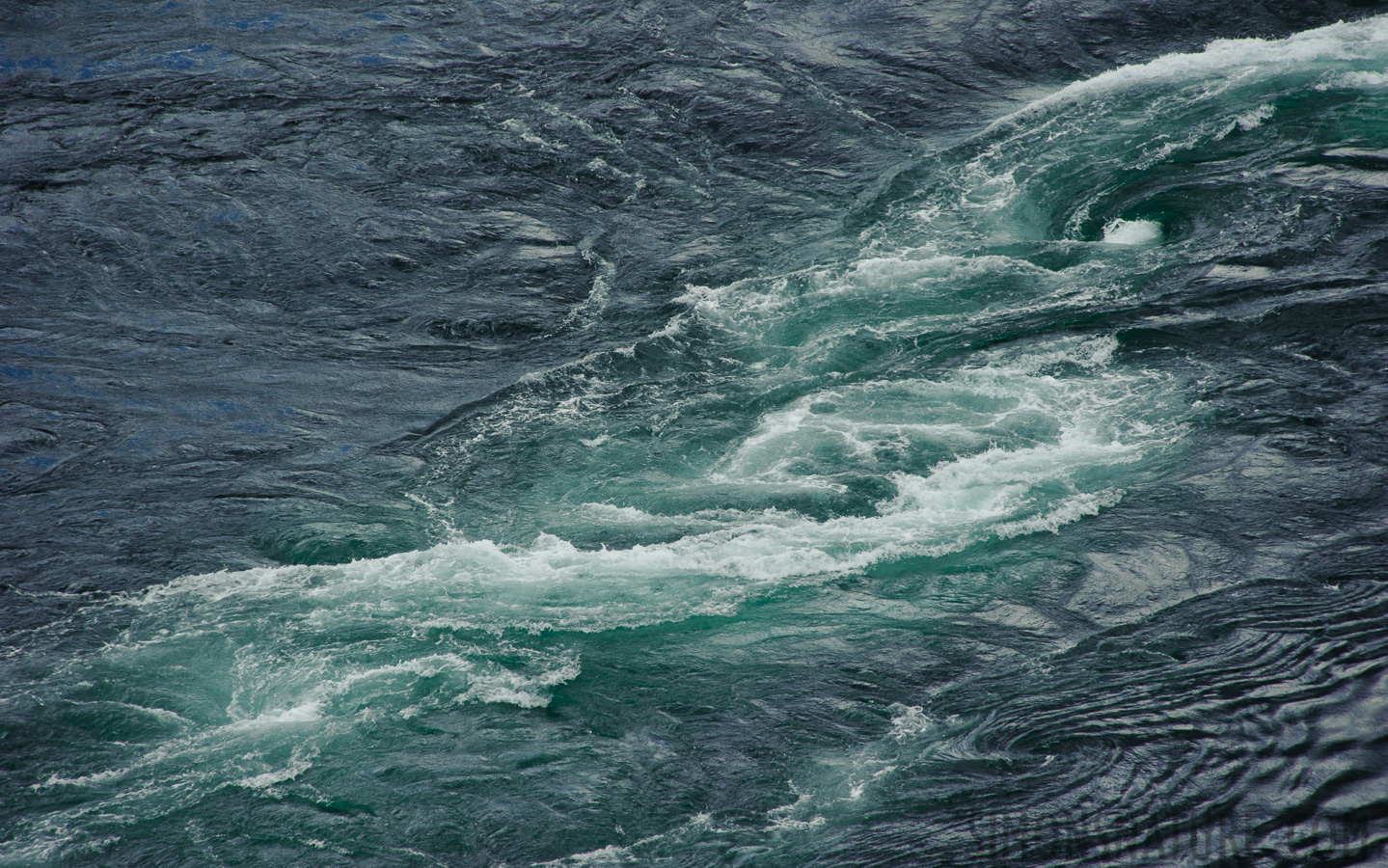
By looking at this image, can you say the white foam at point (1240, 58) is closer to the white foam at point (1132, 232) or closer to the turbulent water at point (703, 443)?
the turbulent water at point (703, 443)

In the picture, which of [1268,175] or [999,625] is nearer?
[999,625]

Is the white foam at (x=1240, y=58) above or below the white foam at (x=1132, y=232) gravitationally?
above

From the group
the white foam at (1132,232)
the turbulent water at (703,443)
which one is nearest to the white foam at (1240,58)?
the turbulent water at (703,443)

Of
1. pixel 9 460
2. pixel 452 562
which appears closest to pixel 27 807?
pixel 452 562

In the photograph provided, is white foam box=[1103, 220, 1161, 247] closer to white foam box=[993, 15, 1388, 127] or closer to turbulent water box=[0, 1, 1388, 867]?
turbulent water box=[0, 1, 1388, 867]

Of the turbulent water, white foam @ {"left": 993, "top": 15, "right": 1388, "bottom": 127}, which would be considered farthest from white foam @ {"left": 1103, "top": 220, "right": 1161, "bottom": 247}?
white foam @ {"left": 993, "top": 15, "right": 1388, "bottom": 127}

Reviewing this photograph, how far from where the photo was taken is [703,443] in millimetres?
9117

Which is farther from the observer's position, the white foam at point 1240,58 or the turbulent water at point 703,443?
the white foam at point 1240,58

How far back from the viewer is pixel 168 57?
15.3m

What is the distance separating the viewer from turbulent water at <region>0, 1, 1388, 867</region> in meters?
5.80

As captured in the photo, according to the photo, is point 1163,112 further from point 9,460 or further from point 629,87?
point 9,460

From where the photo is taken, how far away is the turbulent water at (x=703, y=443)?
5.80 meters

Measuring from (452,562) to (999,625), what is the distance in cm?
401

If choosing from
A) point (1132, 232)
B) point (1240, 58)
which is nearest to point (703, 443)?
point (1132, 232)
